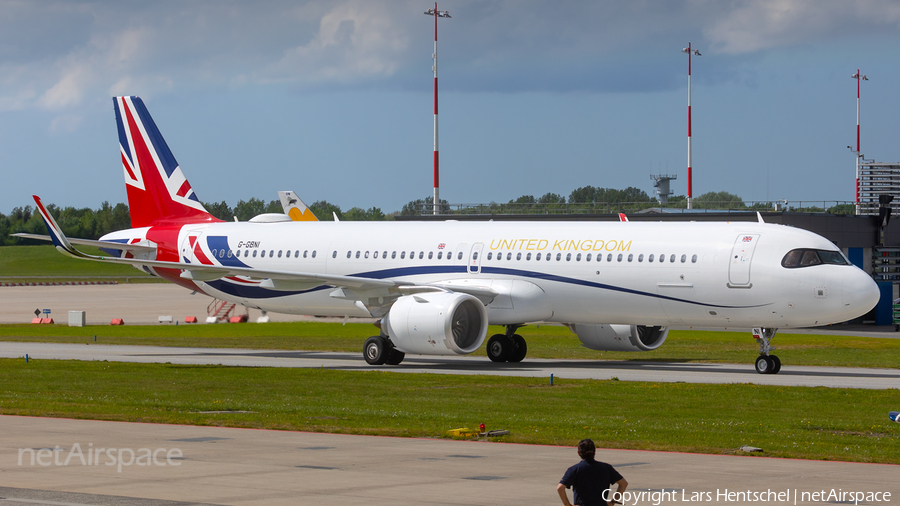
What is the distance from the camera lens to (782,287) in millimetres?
28328

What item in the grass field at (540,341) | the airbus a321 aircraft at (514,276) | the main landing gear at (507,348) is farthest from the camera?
the grass field at (540,341)

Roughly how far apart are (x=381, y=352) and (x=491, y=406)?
10961 millimetres

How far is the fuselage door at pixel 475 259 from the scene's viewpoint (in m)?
33.0

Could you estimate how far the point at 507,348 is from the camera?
34375 mm

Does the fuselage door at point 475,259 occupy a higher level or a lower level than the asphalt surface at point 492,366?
higher

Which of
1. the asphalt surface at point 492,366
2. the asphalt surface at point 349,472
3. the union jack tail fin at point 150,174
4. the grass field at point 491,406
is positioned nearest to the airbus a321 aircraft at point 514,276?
the union jack tail fin at point 150,174

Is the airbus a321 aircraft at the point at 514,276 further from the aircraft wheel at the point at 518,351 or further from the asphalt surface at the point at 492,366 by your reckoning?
the asphalt surface at the point at 492,366

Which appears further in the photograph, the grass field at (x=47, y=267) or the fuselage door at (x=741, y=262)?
the grass field at (x=47, y=267)

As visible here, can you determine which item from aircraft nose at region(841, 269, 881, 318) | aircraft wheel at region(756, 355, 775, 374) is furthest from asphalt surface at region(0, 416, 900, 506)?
aircraft wheel at region(756, 355, 775, 374)

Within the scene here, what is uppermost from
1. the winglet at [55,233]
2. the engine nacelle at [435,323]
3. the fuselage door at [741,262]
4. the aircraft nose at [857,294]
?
the winglet at [55,233]

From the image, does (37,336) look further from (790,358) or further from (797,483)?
(797,483)

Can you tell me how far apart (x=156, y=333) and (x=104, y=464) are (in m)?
37.1

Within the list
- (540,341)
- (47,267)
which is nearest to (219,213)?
(47,267)

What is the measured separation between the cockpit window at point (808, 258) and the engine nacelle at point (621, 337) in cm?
637
